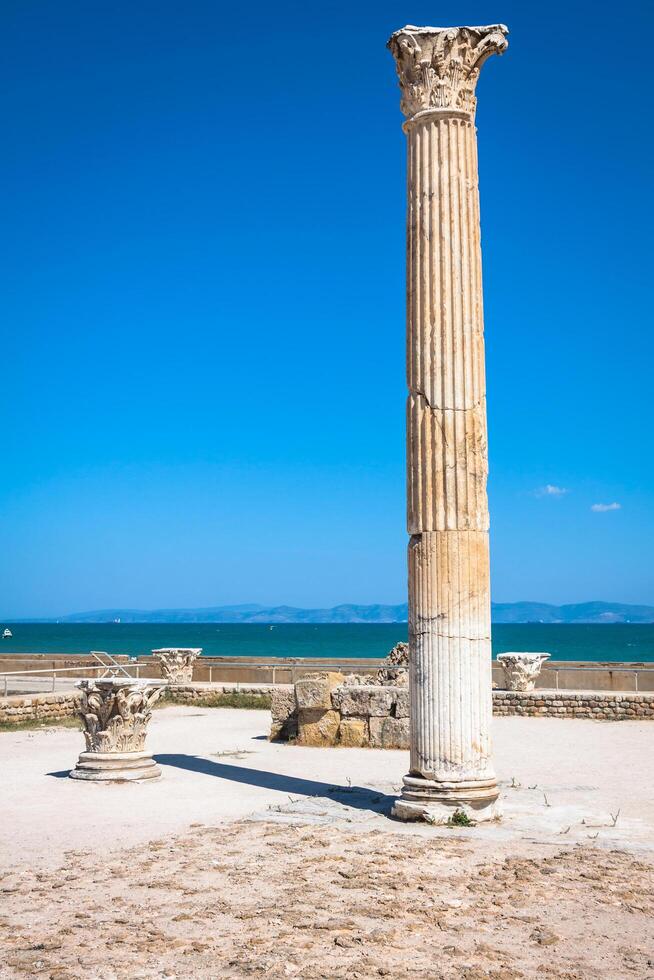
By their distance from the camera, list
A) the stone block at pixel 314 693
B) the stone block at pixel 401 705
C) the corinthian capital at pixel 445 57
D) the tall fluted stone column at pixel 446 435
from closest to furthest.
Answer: the tall fluted stone column at pixel 446 435 → the corinthian capital at pixel 445 57 → the stone block at pixel 401 705 → the stone block at pixel 314 693

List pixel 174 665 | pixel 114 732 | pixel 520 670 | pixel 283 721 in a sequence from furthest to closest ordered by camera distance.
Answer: pixel 174 665, pixel 520 670, pixel 283 721, pixel 114 732

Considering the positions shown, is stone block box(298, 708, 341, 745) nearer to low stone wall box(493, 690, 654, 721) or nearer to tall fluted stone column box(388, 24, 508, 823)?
tall fluted stone column box(388, 24, 508, 823)

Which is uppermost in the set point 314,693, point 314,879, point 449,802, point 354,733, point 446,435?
point 446,435

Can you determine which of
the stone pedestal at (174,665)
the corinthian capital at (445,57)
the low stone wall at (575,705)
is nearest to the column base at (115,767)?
the corinthian capital at (445,57)

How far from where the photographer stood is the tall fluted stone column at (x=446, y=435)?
9.20m

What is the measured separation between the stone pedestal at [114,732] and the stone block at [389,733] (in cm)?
392

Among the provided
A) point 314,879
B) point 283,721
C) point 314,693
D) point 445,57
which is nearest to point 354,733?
point 314,693

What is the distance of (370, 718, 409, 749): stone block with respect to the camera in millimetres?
14836

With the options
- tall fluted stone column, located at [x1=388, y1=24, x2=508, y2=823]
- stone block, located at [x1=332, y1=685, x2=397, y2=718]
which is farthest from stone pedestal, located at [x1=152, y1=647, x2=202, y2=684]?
tall fluted stone column, located at [x1=388, y1=24, x2=508, y2=823]

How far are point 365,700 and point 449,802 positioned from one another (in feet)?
19.9

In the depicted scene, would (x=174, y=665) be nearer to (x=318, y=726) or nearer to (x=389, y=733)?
(x=318, y=726)

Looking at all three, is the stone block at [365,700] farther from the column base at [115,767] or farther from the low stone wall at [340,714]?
the column base at [115,767]

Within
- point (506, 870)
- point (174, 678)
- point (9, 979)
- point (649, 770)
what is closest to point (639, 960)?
point (506, 870)

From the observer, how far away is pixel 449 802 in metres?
9.01
